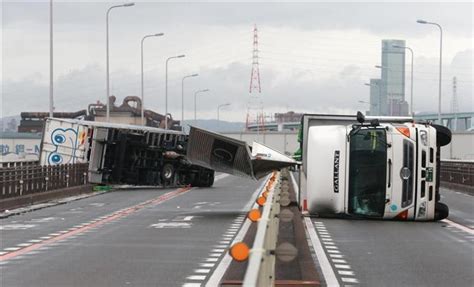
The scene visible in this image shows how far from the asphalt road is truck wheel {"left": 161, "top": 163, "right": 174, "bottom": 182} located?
18.7 meters

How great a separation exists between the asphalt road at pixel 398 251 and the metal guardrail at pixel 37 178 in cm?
994

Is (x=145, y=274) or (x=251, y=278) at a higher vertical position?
(x=251, y=278)

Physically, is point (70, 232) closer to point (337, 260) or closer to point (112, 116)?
point (337, 260)

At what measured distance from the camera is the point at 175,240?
14.4 meters

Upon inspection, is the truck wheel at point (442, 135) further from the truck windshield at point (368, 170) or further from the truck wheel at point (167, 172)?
the truck wheel at point (167, 172)

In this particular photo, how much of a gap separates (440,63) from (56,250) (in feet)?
173


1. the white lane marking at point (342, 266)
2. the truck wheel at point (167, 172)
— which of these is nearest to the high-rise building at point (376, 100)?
the truck wheel at point (167, 172)

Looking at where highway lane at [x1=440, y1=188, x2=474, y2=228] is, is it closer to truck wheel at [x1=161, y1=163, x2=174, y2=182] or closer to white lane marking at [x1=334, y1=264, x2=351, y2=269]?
white lane marking at [x1=334, y1=264, x2=351, y2=269]

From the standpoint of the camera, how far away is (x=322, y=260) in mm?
11719

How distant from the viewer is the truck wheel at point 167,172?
3687 centimetres

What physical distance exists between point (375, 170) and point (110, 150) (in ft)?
63.7

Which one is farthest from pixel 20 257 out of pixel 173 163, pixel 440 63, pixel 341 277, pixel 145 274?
pixel 440 63

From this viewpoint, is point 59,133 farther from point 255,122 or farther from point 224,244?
point 255,122

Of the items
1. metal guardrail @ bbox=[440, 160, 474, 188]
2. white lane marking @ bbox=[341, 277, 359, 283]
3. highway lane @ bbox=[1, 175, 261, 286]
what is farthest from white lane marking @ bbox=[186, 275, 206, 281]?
metal guardrail @ bbox=[440, 160, 474, 188]
